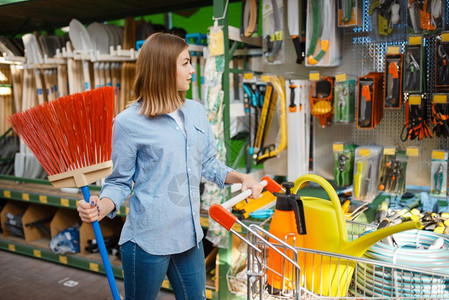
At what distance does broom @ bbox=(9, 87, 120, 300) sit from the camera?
1504 millimetres

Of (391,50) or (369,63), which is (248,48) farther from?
(391,50)

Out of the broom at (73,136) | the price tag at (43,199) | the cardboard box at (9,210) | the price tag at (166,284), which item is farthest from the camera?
the cardboard box at (9,210)

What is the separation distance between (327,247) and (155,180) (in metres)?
0.66

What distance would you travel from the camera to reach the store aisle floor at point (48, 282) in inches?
133

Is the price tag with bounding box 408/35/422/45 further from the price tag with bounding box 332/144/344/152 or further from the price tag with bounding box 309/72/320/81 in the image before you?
the price tag with bounding box 332/144/344/152

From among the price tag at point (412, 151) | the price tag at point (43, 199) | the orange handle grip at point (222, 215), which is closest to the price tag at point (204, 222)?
the price tag at point (412, 151)

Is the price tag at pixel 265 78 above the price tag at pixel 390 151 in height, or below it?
above

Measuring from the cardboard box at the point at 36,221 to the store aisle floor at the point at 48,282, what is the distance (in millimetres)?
245

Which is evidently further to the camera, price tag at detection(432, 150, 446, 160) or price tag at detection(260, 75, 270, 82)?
price tag at detection(260, 75, 270, 82)

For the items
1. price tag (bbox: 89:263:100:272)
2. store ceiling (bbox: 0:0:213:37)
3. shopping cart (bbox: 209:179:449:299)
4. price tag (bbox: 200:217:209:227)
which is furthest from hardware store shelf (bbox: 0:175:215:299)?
shopping cart (bbox: 209:179:449:299)

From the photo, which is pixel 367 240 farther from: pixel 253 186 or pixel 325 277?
pixel 253 186

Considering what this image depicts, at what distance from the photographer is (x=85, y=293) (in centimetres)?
341

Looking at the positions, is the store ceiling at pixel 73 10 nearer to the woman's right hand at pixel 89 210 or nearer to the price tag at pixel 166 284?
the price tag at pixel 166 284

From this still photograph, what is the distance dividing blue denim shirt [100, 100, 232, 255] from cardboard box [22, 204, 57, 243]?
2.99 m
